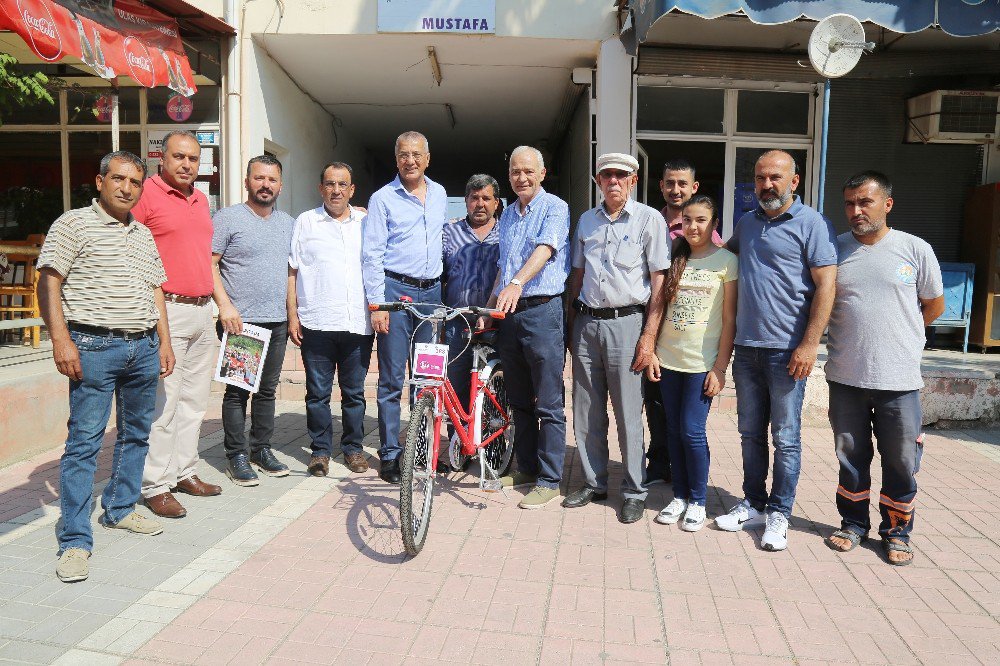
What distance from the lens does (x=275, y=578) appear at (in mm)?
3156

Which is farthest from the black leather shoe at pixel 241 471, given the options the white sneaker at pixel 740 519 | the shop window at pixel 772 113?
the shop window at pixel 772 113

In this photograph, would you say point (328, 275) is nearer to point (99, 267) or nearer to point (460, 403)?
point (460, 403)

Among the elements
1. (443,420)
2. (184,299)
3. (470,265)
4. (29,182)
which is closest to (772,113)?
(470,265)

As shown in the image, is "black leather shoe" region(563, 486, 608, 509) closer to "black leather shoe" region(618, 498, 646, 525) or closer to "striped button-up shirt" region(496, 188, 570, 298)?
"black leather shoe" region(618, 498, 646, 525)

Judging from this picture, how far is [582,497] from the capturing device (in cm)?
412

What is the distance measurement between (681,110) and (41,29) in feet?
21.4

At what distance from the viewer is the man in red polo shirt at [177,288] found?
3803 mm

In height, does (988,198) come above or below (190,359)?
above

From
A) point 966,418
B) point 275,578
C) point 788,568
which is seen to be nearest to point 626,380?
point 788,568

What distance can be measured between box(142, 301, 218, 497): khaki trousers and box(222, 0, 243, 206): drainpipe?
3984 millimetres

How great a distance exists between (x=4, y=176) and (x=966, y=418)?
36.0 ft

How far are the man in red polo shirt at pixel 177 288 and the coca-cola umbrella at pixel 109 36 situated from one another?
2229mm

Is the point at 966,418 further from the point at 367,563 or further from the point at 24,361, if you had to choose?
the point at 24,361

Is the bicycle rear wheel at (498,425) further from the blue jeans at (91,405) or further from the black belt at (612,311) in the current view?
the blue jeans at (91,405)
